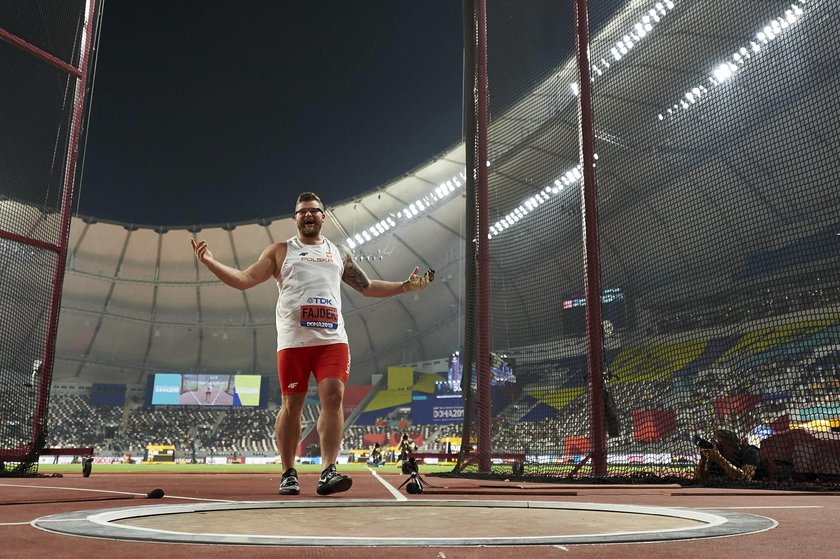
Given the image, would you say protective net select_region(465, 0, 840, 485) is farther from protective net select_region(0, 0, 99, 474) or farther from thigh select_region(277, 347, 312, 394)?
protective net select_region(0, 0, 99, 474)

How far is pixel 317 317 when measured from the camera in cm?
371

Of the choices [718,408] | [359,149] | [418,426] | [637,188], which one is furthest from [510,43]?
[418,426]

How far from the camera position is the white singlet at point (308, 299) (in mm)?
3703

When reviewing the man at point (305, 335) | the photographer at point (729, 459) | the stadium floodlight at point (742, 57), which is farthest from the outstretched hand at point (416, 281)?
the stadium floodlight at point (742, 57)

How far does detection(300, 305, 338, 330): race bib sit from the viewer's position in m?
3.70

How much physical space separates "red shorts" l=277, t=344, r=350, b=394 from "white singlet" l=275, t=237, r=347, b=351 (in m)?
0.04

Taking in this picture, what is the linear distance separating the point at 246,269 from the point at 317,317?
18.9 inches

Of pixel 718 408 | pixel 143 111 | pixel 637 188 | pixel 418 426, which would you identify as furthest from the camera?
pixel 418 426

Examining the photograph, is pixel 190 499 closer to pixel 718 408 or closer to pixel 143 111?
pixel 718 408

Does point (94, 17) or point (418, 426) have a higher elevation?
point (94, 17)

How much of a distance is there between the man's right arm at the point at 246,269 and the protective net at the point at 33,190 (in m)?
5.34

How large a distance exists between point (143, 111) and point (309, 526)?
110 feet

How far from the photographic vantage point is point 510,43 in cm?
951

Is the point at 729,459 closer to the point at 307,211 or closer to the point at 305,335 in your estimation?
the point at 305,335
